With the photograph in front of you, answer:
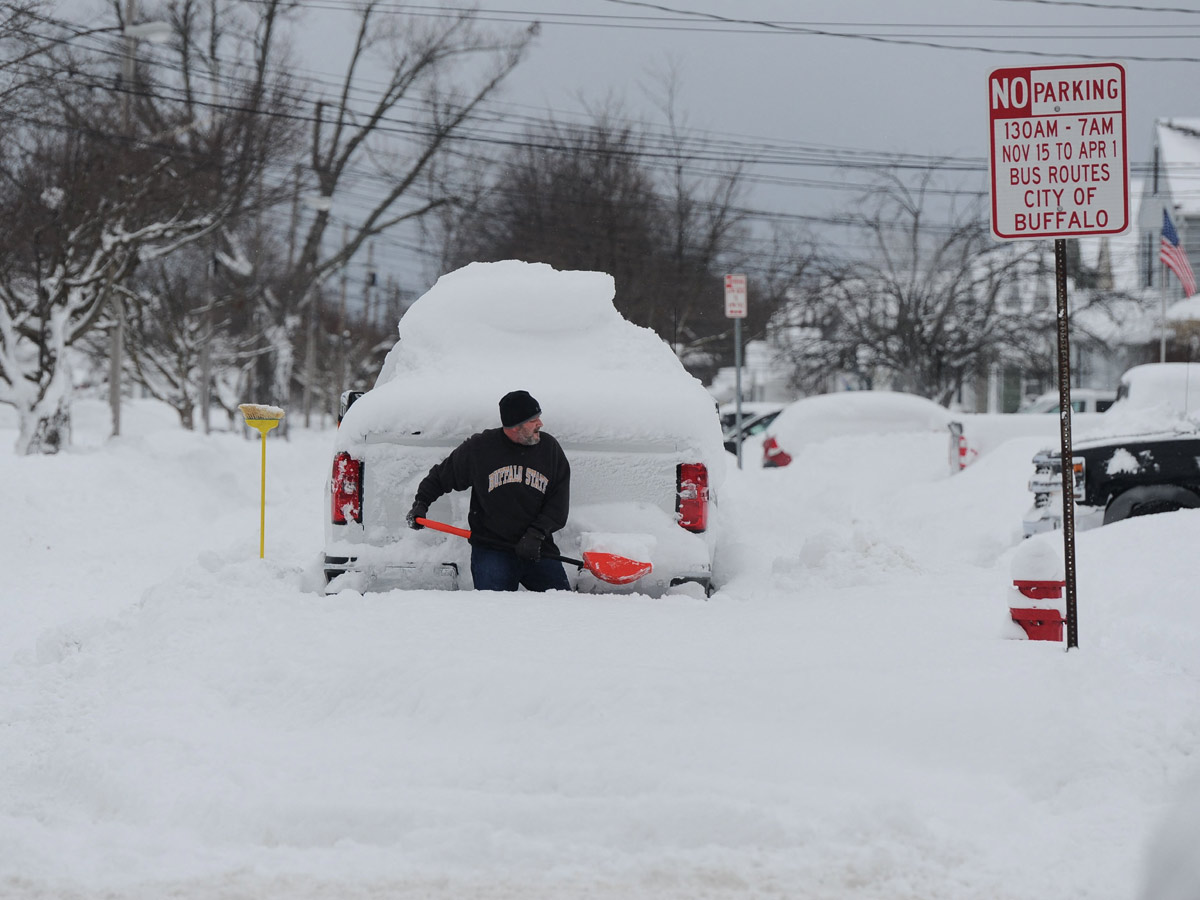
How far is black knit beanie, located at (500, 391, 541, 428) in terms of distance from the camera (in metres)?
6.04

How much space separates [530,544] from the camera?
612 centimetres

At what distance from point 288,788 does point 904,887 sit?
1.91 metres

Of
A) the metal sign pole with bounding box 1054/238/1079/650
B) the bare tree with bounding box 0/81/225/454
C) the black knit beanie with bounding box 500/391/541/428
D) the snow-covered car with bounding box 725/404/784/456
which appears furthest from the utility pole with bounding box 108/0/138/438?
the metal sign pole with bounding box 1054/238/1079/650

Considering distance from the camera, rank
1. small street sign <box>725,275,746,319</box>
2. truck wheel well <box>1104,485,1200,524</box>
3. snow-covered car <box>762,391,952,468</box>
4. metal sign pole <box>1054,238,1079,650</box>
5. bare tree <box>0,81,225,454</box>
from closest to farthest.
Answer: metal sign pole <box>1054,238,1079,650</box>, truck wheel well <box>1104,485,1200,524</box>, small street sign <box>725,275,746,319</box>, bare tree <box>0,81,225,454</box>, snow-covered car <box>762,391,952,468</box>

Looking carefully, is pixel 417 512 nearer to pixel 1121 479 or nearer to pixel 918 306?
pixel 1121 479

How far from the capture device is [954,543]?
1123 centimetres

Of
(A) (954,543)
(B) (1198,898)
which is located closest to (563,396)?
(B) (1198,898)

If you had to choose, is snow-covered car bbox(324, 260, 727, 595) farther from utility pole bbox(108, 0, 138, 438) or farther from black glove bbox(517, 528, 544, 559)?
utility pole bbox(108, 0, 138, 438)

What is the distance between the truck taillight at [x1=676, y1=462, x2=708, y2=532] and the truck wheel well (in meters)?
4.60

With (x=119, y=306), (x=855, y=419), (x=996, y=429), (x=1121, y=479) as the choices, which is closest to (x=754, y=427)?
(x=855, y=419)

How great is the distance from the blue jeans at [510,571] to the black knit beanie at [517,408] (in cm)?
66

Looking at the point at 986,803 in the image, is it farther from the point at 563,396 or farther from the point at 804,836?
the point at 563,396

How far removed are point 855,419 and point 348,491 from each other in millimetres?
13788

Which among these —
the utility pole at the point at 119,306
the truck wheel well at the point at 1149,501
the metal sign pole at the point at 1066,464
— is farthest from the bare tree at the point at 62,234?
the metal sign pole at the point at 1066,464
